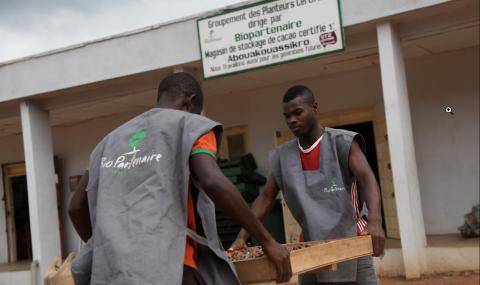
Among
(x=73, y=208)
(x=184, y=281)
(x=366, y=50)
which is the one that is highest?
(x=366, y=50)

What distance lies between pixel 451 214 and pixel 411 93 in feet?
6.18

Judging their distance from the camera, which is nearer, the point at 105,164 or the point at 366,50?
the point at 105,164

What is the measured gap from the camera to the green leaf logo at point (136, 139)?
2.29 meters

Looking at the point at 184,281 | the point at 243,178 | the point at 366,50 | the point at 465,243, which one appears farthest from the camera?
the point at 243,178

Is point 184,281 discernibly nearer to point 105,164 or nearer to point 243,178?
point 105,164

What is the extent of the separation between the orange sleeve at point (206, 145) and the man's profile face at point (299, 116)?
1.10 metres

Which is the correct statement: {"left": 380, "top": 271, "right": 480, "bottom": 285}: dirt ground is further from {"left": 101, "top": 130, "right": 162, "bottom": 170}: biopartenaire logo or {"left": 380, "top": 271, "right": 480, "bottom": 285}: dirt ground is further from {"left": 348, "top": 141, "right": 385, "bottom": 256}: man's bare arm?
{"left": 101, "top": 130, "right": 162, "bottom": 170}: biopartenaire logo

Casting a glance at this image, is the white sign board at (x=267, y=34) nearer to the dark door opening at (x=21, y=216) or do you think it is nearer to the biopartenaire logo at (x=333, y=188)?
the biopartenaire logo at (x=333, y=188)

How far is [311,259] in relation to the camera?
2494 millimetres

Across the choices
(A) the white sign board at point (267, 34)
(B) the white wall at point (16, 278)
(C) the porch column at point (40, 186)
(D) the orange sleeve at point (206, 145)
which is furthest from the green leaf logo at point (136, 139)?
(B) the white wall at point (16, 278)

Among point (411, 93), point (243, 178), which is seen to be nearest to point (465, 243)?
point (411, 93)

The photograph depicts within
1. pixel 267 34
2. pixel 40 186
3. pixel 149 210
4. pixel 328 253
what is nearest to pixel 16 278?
pixel 40 186

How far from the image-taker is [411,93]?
29.0ft

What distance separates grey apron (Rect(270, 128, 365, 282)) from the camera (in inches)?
121
